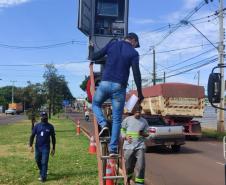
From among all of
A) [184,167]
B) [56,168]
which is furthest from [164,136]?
[56,168]

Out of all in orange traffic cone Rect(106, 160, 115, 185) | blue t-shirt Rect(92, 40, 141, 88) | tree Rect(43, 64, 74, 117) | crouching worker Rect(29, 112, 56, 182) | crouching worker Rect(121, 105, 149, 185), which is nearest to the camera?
blue t-shirt Rect(92, 40, 141, 88)

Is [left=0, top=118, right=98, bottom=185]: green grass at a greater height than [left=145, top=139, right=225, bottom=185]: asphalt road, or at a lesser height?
greater

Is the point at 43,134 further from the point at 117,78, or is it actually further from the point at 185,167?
the point at 185,167

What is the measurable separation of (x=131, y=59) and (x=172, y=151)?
15.7 metres

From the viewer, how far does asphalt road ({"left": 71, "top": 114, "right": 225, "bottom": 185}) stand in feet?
45.3

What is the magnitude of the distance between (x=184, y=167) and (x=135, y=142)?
7.55 m

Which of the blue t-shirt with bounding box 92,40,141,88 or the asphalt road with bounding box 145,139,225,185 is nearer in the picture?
the blue t-shirt with bounding box 92,40,141,88

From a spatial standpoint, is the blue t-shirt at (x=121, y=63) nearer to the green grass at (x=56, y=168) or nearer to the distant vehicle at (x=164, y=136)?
the green grass at (x=56, y=168)

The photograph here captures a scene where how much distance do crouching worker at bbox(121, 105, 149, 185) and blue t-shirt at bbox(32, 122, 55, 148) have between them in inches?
137

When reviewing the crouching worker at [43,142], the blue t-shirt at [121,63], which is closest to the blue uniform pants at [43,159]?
the crouching worker at [43,142]

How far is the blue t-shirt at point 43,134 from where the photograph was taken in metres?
12.7

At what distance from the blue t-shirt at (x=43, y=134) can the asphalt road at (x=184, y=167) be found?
2.90 m

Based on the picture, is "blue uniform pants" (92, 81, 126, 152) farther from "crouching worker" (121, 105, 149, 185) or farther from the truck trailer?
the truck trailer

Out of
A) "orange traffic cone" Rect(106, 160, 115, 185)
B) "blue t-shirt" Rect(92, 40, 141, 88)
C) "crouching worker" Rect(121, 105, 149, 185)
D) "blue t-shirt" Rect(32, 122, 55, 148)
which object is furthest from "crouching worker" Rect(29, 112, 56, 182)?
"blue t-shirt" Rect(92, 40, 141, 88)
